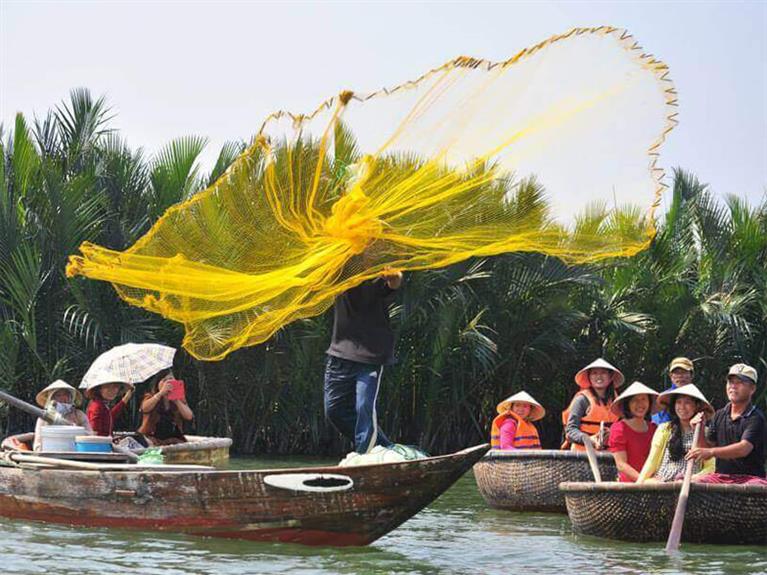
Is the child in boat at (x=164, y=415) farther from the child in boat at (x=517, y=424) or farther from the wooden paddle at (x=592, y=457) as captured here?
the wooden paddle at (x=592, y=457)

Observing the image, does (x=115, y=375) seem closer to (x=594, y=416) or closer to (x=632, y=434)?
(x=594, y=416)

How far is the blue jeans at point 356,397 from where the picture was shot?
942cm

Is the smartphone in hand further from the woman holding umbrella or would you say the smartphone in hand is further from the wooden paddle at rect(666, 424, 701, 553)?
the wooden paddle at rect(666, 424, 701, 553)

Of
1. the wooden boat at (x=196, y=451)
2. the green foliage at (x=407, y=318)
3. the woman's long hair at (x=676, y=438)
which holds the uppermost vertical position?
the green foliage at (x=407, y=318)

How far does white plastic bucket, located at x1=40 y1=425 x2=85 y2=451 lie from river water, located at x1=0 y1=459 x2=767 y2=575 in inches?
22.1

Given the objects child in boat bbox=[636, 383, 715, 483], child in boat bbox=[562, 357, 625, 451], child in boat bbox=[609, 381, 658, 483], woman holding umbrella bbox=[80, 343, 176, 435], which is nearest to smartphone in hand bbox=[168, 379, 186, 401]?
woman holding umbrella bbox=[80, 343, 176, 435]

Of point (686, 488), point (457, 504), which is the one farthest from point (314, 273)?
point (457, 504)

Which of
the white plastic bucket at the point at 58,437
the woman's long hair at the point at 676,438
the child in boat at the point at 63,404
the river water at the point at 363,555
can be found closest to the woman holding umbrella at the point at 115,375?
the child in boat at the point at 63,404

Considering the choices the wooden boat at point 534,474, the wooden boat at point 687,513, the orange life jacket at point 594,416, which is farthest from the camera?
the orange life jacket at point 594,416

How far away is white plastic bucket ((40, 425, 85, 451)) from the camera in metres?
Answer: 10.5

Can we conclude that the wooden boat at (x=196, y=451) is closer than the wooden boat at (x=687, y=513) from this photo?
No

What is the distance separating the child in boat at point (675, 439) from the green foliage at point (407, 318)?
28.6ft

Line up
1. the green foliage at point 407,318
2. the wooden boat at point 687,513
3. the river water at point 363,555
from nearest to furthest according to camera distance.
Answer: the river water at point 363,555 < the wooden boat at point 687,513 < the green foliage at point 407,318

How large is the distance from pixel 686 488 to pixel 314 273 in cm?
278
